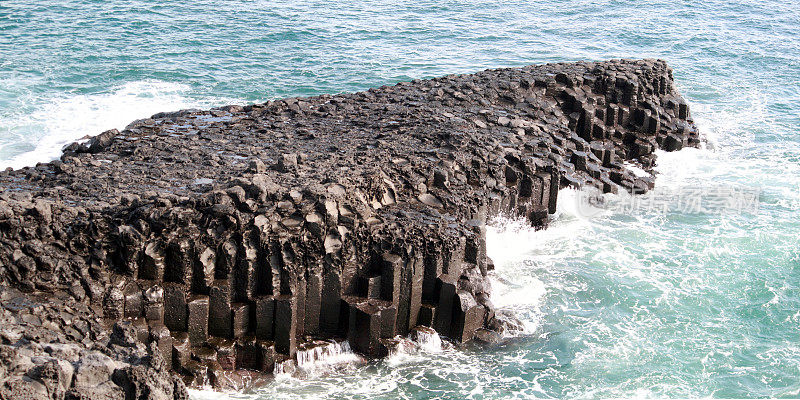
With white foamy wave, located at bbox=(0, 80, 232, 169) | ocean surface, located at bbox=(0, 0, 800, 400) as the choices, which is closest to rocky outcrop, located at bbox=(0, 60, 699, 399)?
ocean surface, located at bbox=(0, 0, 800, 400)

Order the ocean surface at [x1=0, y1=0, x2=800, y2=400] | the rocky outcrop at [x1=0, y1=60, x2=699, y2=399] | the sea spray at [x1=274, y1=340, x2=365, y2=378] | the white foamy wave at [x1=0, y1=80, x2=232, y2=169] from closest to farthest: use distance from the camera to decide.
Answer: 1. the rocky outcrop at [x1=0, y1=60, x2=699, y2=399]
2. the sea spray at [x1=274, y1=340, x2=365, y2=378]
3. the ocean surface at [x1=0, y1=0, x2=800, y2=400]
4. the white foamy wave at [x1=0, y1=80, x2=232, y2=169]

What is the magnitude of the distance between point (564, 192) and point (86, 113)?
54.2 feet

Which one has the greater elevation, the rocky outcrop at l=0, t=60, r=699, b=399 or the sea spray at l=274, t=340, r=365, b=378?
the rocky outcrop at l=0, t=60, r=699, b=399

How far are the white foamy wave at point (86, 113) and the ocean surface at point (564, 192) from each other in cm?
10

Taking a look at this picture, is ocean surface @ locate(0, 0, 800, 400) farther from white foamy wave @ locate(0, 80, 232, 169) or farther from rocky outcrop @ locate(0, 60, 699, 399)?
rocky outcrop @ locate(0, 60, 699, 399)

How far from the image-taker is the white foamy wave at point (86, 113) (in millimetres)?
26312

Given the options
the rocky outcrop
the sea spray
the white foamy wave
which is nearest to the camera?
the rocky outcrop

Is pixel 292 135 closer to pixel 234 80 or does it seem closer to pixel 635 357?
pixel 635 357

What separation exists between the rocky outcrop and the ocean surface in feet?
3.02

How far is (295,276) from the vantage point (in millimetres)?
15547

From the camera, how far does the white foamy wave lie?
86.3 feet

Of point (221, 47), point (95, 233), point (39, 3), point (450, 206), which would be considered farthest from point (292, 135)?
point (39, 3)

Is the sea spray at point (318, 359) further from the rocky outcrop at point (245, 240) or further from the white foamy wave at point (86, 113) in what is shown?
the white foamy wave at point (86, 113)

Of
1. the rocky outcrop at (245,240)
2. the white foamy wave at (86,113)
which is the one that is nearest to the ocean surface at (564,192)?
the white foamy wave at (86,113)
